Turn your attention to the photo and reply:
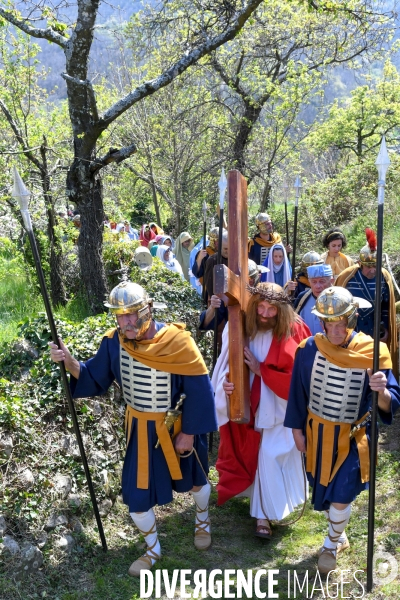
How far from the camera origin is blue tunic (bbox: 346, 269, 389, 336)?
18.8 ft

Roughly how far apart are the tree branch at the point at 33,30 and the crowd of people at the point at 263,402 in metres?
4.67

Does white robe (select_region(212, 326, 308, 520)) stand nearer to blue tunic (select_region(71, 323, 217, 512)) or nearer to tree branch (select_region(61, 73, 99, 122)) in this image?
blue tunic (select_region(71, 323, 217, 512))

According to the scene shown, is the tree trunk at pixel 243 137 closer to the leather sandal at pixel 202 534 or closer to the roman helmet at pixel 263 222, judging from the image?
the roman helmet at pixel 263 222

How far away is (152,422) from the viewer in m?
3.72

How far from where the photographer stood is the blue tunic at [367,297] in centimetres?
572

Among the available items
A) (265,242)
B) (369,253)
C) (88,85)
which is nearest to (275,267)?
(265,242)

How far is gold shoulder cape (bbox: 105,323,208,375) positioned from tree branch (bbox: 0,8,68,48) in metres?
4.83

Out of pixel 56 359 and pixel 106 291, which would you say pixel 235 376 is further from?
pixel 106 291

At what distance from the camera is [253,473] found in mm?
4484

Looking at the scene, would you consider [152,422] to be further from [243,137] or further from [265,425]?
[243,137]

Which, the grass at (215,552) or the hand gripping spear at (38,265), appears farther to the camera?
the grass at (215,552)

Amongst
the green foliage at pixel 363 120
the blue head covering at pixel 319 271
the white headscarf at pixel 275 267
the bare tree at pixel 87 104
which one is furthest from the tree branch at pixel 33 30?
the green foliage at pixel 363 120

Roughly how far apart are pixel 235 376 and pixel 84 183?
412 cm

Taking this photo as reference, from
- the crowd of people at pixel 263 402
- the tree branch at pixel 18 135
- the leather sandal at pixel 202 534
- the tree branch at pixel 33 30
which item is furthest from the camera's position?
the tree branch at pixel 18 135
